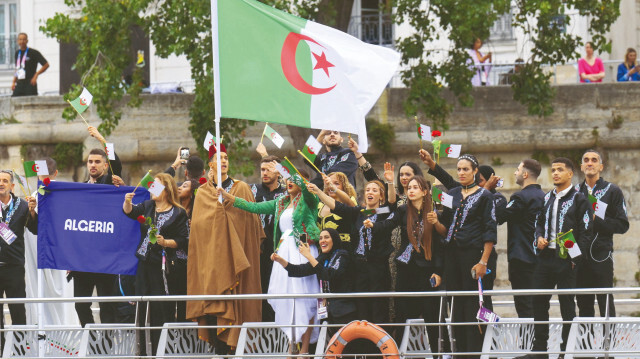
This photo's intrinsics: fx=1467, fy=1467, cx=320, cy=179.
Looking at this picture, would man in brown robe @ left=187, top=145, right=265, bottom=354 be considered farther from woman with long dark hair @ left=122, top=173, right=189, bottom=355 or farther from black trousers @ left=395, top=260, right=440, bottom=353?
black trousers @ left=395, top=260, right=440, bottom=353

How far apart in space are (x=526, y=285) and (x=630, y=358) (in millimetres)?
1260

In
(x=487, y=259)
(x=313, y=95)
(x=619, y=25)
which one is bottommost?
(x=487, y=259)

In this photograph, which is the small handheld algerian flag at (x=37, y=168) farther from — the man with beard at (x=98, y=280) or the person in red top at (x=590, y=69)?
the person in red top at (x=590, y=69)

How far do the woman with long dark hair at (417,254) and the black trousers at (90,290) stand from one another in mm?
2940

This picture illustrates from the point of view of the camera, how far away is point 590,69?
71.3 feet

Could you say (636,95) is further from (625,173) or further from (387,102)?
(387,102)

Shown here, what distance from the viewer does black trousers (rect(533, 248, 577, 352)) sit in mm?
13148

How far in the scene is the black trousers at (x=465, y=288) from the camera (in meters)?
13.0

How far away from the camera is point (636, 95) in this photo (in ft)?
68.9

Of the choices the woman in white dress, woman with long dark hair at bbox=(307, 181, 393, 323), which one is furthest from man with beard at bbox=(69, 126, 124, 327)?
woman with long dark hair at bbox=(307, 181, 393, 323)

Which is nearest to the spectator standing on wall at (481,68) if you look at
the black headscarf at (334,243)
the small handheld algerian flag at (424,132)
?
the small handheld algerian flag at (424,132)

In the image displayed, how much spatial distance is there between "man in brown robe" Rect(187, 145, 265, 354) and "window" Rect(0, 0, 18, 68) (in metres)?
15.6

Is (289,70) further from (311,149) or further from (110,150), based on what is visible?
(110,150)

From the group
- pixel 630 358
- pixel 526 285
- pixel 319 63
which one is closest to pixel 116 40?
pixel 319 63
